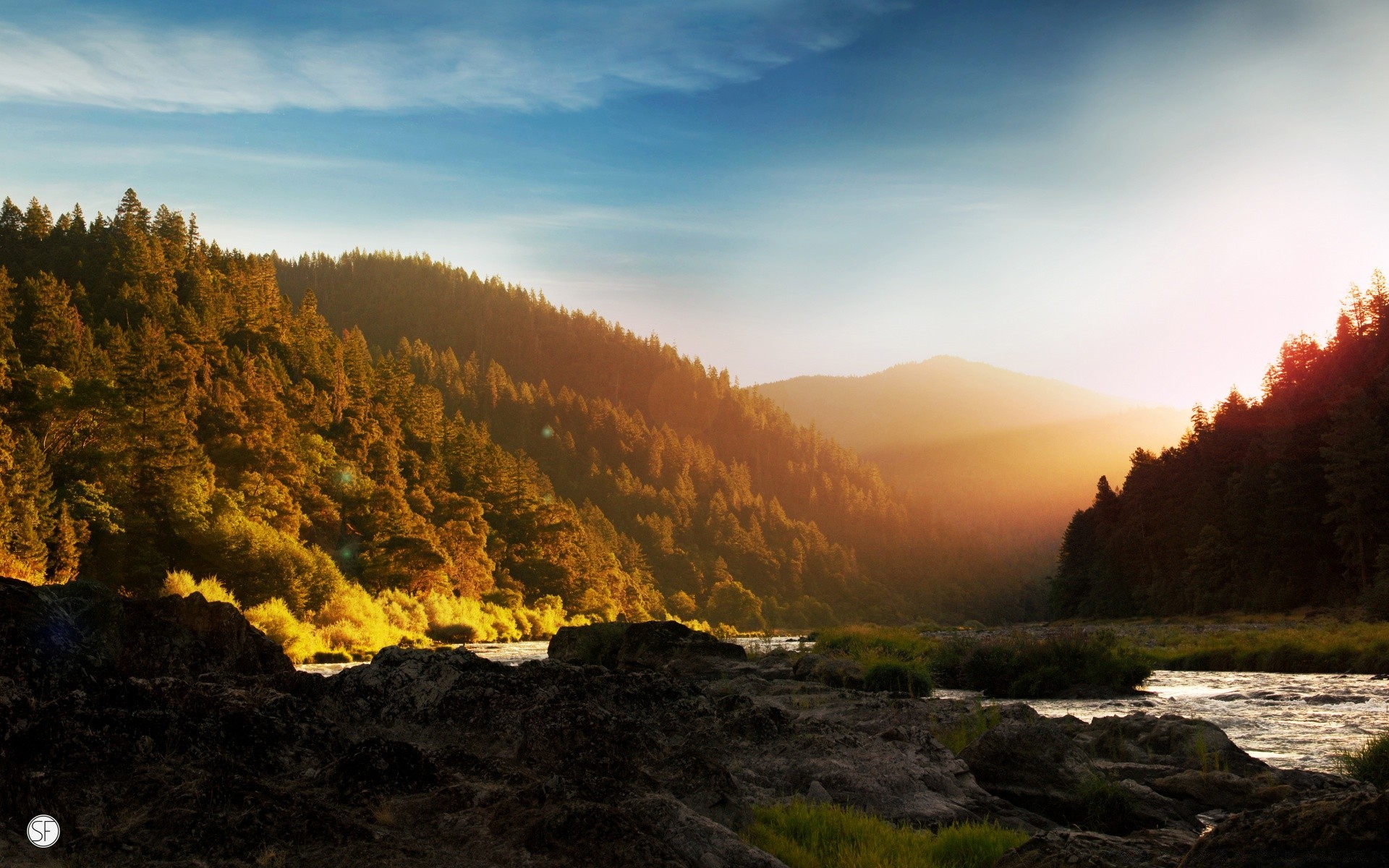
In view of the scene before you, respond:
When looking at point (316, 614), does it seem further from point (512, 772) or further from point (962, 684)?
point (512, 772)

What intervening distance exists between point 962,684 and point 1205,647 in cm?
1667

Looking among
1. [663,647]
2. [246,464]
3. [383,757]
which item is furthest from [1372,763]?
[246,464]

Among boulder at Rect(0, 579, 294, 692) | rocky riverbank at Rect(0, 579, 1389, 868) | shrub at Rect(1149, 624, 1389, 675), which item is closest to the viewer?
rocky riverbank at Rect(0, 579, 1389, 868)

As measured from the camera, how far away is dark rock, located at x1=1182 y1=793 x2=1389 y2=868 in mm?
5695

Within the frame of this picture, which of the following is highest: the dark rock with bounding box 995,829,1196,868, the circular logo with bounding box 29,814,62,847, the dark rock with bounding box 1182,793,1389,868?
the dark rock with bounding box 1182,793,1389,868

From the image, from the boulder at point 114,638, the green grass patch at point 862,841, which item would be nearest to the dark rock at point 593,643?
the boulder at point 114,638

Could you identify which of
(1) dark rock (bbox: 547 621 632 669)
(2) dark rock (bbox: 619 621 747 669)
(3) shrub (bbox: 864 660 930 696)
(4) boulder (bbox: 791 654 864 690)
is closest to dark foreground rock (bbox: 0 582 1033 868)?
(3) shrub (bbox: 864 660 930 696)

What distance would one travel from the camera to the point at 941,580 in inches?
7805

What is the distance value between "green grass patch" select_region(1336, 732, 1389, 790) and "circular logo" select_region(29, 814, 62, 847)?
15.0 m

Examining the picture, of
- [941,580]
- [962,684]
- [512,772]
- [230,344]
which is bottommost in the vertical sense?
[941,580]

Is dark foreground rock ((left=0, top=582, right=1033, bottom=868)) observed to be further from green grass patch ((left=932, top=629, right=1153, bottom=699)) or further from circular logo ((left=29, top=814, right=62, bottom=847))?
green grass patch ((left=932, top=629, right=1153, bottom=699))

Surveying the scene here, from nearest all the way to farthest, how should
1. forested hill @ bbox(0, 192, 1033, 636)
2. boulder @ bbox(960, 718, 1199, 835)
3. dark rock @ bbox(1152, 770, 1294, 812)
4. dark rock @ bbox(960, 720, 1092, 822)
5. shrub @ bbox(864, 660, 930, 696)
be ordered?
1. boulder @ bbox(960, 718, 1199, 835)
2. dark rock @ bbox(960, 720, 1092, 822)
3. dark rock @ bbox(1152, 770, 1294, 812)
4. shrub @ bbox(864, 660, 930, 696)
5. forested hill @ bbox(0, 192, 1033, 636)

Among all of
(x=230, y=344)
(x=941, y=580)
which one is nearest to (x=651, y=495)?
(x=941, y=580)

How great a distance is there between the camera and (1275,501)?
68125 millimetres
